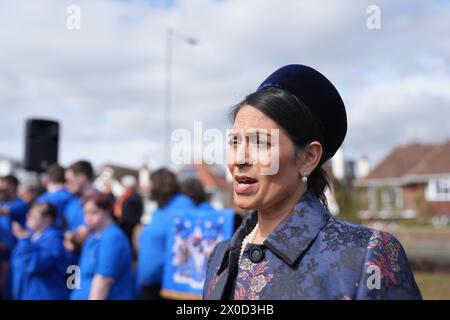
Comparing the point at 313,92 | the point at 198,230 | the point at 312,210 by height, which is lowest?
the point at 198,230

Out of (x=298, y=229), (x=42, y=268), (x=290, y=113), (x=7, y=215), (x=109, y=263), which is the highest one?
(x=290, y=113)

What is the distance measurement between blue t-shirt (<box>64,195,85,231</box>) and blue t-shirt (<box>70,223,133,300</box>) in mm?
1493

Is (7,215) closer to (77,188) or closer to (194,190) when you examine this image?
(77,188)

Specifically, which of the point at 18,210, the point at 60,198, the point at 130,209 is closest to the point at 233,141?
the point at 60,198

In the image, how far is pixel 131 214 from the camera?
7137 mm

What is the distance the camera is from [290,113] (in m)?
1.56

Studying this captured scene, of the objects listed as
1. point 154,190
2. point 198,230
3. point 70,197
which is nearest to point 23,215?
point 70,197

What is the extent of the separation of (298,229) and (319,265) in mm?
143

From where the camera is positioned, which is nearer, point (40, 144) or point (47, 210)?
point (47, 210)

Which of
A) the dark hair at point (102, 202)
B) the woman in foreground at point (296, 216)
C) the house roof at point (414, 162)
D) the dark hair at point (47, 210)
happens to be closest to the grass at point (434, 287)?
the dark hair at point (102, 202)

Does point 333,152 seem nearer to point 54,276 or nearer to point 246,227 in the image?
point 246,227

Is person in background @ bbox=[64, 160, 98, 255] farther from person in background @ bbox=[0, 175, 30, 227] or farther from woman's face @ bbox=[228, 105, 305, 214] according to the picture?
woman's face @ bbox=[228, 105, 305, 214]

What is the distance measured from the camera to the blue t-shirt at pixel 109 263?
4.18 m

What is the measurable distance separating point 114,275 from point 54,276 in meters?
1.01
